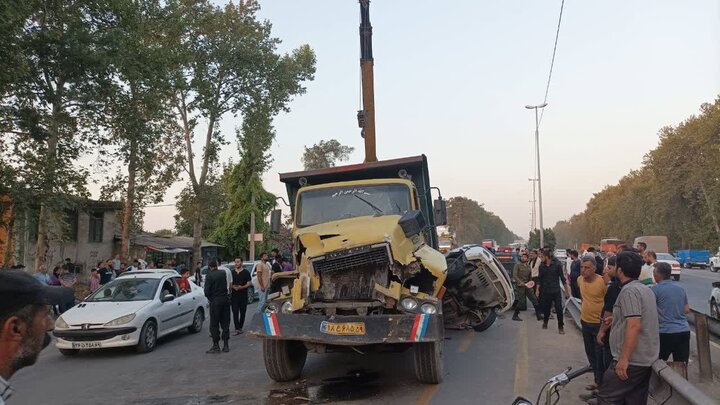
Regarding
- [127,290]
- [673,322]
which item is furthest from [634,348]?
[127,290]

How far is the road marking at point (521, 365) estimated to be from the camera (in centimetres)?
693

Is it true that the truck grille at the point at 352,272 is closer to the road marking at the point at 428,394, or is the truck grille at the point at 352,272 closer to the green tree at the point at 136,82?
the road marking at the point at 428,394

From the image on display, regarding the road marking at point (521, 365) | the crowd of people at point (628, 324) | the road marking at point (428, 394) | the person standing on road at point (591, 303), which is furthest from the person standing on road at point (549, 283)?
the road marking at point (428, 394)

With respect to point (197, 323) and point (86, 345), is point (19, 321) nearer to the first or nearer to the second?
point (86, 345)

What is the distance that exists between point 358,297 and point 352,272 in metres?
0.33

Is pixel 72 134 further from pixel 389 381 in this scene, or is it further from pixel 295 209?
pixel 389 381

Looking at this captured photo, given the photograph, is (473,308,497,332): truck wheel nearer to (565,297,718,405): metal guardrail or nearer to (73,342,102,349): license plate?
(565,297,718,405): metal guardrail

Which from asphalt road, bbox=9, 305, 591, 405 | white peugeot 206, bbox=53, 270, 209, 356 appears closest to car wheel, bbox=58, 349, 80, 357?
white peugeot 206, bbox=53, 270, 209, 356

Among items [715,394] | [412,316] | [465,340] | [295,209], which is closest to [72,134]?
A: [295,209]

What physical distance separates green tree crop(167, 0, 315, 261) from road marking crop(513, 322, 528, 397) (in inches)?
870

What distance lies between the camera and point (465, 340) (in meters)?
10.8

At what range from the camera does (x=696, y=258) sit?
160 feet

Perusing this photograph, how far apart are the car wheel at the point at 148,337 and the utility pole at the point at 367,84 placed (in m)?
7.05

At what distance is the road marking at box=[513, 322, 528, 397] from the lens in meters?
6.93
